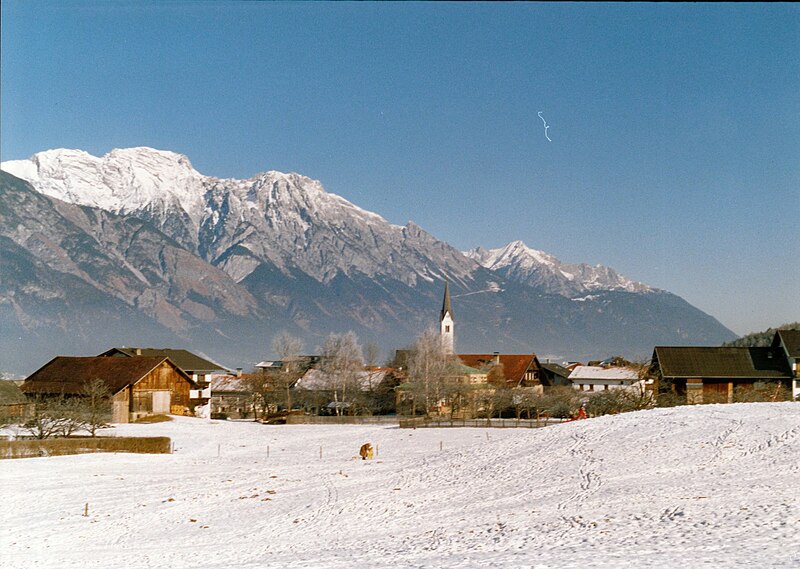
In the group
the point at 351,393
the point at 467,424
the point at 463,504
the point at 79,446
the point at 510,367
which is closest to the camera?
the point at 463,504

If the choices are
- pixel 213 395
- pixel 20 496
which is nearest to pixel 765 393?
pixel 20 496

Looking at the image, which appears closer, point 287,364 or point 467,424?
point 467,424

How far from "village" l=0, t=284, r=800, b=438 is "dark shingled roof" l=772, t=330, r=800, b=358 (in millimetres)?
109

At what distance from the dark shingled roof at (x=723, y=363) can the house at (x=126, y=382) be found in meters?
51.7

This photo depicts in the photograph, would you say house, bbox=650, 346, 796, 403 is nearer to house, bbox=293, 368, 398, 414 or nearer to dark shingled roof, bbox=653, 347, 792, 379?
dark shingled roof, bbox=653, 347, 792, 379

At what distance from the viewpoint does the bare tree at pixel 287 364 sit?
385 feet

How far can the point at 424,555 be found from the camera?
2669 cm

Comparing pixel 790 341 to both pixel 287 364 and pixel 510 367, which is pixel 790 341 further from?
pixel 287 364

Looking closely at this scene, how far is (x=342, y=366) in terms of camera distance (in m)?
120

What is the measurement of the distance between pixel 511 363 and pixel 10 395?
255 ft

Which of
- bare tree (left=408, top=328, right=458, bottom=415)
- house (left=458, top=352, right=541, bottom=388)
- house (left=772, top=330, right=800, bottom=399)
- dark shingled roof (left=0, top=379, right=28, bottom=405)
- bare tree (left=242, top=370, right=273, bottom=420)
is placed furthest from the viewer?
house (left=458, top=352, right=541, bottom=388)

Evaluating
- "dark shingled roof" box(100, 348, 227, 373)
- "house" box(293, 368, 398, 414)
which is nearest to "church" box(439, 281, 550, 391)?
"house" box(293, 368, 398, 414)

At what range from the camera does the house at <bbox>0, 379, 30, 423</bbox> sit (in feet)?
219

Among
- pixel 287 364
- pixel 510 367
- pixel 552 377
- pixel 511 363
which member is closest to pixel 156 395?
pixel 287 364
